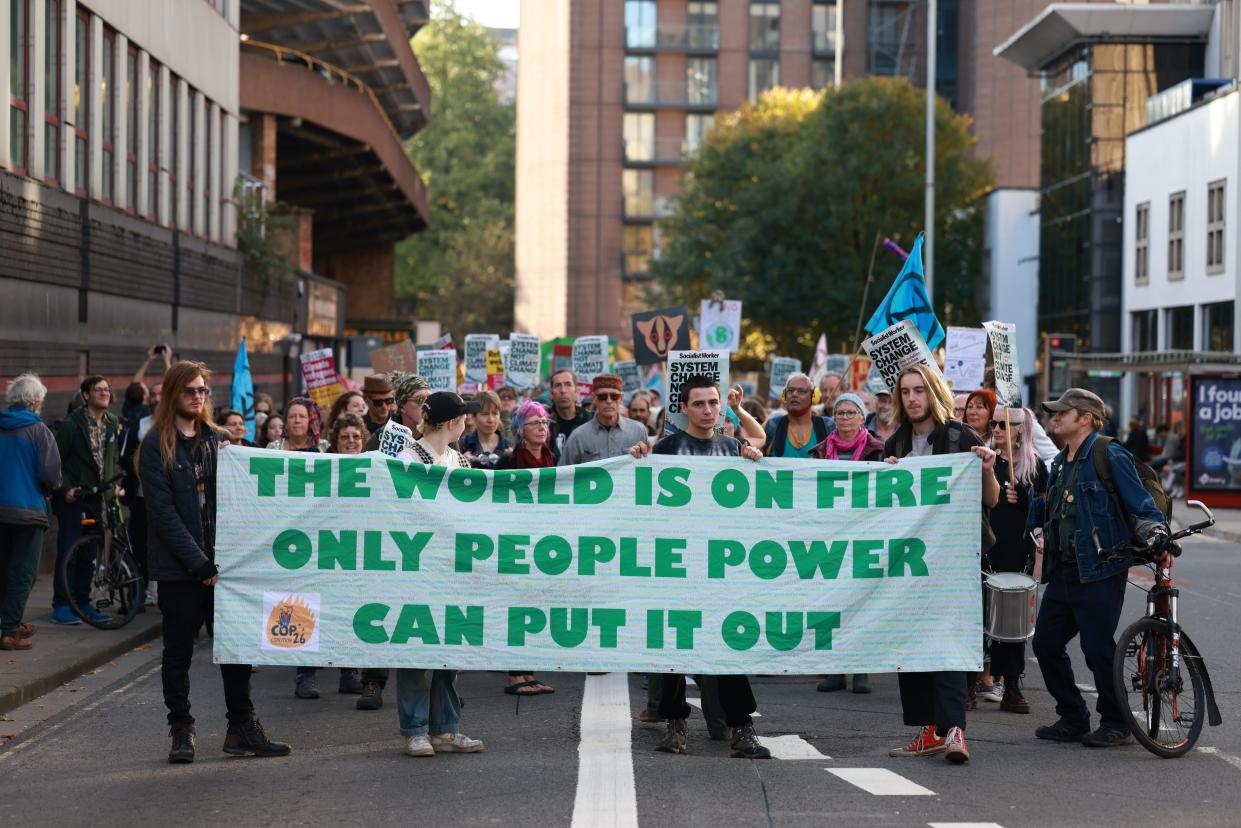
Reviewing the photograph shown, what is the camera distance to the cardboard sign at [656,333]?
2069 cm

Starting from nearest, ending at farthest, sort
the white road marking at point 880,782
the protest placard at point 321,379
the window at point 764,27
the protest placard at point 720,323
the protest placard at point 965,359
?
1. the white road marking at point 880,782
2. the protest placard at point 965,359
3. the protest placard at point 321,379
4. the protest placard at point 720,323
5. the window at point 764,27

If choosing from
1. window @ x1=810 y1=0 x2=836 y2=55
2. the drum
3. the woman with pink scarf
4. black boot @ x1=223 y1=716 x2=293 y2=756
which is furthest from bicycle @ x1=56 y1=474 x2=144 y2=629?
window @ x1=810 y1=0 x2=836 y2=55

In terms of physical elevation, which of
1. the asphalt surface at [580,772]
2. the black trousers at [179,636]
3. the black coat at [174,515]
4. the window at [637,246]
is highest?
the window at [637,246]

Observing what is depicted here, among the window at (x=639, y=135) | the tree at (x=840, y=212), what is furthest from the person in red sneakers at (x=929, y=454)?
the window at (x=639, y=135)

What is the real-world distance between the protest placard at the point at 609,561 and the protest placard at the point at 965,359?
9806mm

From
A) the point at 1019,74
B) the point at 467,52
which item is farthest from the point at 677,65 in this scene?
→ the point at 1019,74

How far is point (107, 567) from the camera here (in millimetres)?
14219

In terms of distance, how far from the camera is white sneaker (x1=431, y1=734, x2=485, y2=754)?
9.20m

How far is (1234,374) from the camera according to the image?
3117 centimetres

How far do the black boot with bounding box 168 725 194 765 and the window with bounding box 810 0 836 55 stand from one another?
84920mm

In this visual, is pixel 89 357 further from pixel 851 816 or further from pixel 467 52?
pixel 467 52

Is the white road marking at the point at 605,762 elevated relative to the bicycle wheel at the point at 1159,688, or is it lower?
lower

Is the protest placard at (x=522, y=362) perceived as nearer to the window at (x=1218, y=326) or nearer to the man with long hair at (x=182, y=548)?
the man with long hair at (x=182, y=548)

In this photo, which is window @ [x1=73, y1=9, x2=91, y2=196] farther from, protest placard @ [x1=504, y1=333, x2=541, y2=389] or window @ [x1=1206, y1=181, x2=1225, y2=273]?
window @ [x1=1206, y1=181, x2=1225, y2=273]
